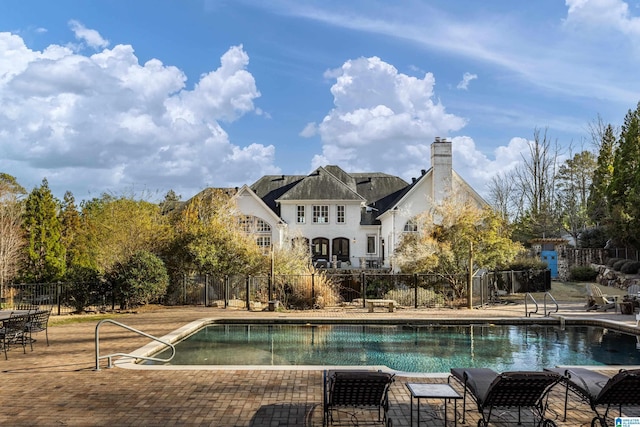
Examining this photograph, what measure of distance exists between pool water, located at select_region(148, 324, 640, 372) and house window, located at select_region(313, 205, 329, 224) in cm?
2128

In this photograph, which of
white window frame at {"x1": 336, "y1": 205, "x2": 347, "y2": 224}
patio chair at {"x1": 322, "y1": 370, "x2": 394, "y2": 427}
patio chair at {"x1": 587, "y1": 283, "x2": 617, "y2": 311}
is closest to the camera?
patio chair at {"x1": 322, "y1": 370, "x2": 394, "y2": 427}

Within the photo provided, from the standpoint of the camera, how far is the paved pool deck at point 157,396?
6.16 metres

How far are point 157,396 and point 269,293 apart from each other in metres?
12.4

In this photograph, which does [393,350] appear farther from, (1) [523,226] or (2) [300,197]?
(1) [523,226]

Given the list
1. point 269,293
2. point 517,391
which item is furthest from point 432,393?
point 269,293

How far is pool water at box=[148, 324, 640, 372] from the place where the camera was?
10.7 m

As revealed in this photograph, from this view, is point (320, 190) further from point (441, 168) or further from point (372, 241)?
point (441, 168)

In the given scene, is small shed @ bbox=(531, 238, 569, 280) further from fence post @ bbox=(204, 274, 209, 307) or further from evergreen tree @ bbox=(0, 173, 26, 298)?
evergreen tree @ bbox=(0, 173, 26, 298)

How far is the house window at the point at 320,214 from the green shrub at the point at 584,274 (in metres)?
16.6

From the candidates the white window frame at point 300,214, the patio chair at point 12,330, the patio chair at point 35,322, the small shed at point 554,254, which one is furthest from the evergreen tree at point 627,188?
the patio chair at point 12,330

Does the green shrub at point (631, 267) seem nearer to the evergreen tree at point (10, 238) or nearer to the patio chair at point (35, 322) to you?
the patio chair at point (35, 322)

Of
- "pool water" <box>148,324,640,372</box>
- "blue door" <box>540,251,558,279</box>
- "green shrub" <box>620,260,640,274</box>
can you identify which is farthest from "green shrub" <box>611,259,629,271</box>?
"pool water" <box>148,324,640,372</box>

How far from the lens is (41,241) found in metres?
32.0

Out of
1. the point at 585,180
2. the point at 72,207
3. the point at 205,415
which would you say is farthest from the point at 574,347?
the point at 72,207
